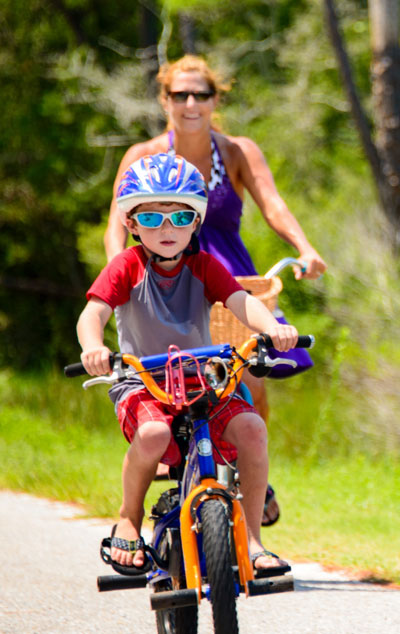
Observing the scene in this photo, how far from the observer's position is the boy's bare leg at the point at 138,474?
133 inches

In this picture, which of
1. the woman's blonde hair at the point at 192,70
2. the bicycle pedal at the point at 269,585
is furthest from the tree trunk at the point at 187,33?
the bicycle pedal at the point at 269,585

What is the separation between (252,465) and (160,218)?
0.89 metres

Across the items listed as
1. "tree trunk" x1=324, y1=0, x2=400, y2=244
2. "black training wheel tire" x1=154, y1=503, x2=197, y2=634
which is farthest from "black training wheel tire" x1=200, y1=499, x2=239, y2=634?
"tree trunk" x1=324, y1=0, x2=400, y2=244

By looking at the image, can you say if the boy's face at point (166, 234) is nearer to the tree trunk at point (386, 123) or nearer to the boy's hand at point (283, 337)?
the boy's hand at point (283, 337)

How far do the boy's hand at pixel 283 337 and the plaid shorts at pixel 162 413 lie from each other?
0.25 m

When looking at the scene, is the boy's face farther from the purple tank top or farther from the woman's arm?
the woman's arm

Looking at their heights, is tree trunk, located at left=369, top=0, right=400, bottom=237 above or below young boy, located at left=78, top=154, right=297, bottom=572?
above

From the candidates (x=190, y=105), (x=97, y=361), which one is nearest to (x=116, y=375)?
(x=97, y=361)

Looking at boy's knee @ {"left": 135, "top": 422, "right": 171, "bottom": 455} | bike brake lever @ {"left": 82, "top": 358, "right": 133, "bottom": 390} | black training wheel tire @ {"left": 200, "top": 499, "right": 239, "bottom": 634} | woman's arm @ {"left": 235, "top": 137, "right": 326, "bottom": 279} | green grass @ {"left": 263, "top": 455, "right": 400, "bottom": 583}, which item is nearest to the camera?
black training wheel tire @ {"left": 200, "top": 499, "right": 239, "bottom": 634}

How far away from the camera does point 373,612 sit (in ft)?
13.4

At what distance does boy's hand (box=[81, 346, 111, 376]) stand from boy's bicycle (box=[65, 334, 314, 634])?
2 centimetres

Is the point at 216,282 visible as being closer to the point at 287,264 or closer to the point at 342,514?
the point at 287,264

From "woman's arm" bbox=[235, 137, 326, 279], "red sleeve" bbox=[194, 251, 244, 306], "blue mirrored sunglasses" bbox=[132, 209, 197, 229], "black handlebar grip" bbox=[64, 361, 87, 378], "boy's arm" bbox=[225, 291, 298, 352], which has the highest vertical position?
"woman's arm" bbox=[235, 137, 326, 279]

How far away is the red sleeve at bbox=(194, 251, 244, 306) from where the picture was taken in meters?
3.69
